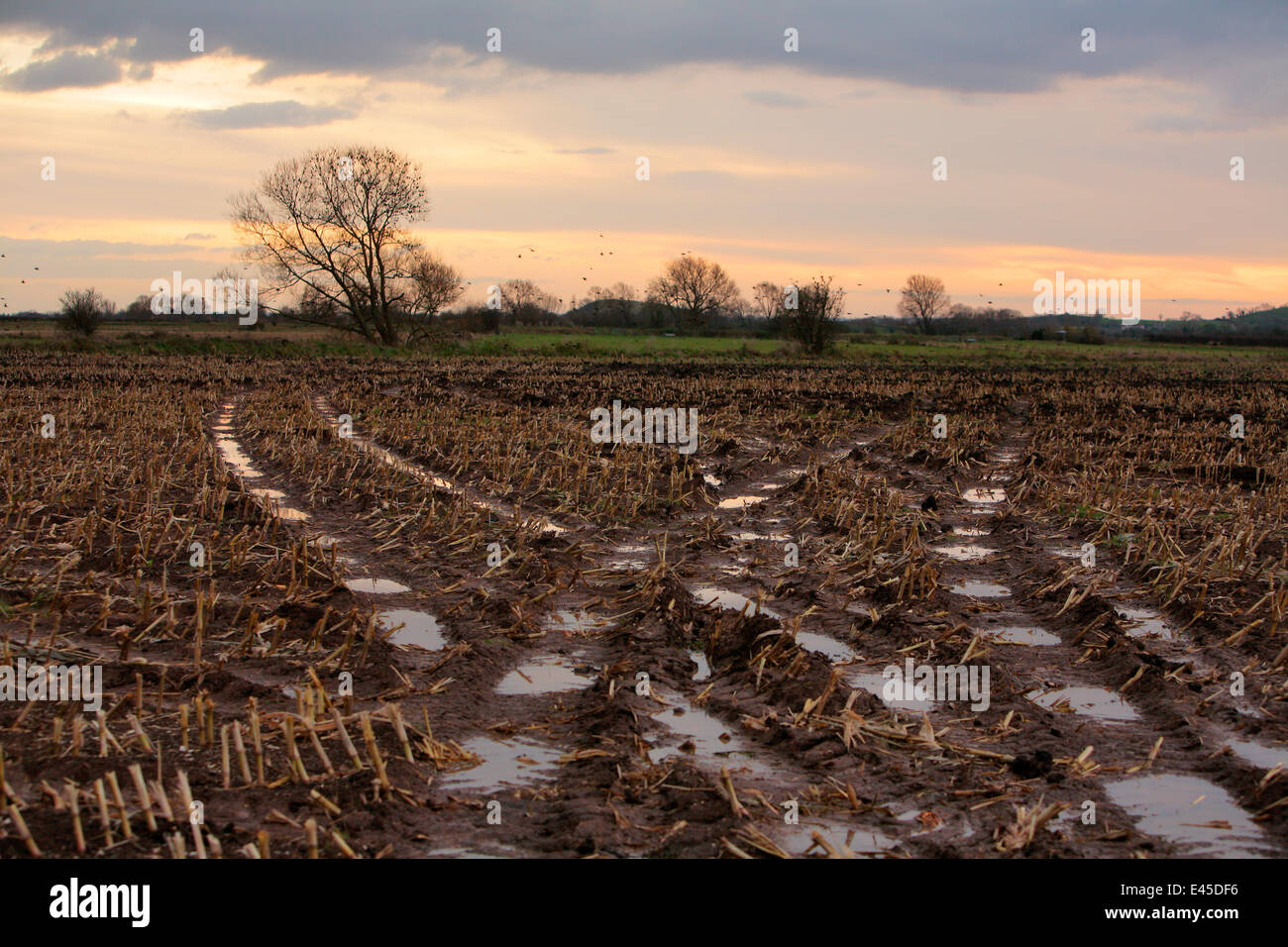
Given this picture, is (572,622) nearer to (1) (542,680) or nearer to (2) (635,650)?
(2) (635,650)

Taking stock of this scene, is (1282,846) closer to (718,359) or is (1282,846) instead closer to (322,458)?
(322,458)

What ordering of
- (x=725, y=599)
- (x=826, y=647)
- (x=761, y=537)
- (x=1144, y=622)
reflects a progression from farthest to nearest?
(x=761, y=537), (x=725, y=599), (x=1144, y=622), (x=826, y=647)

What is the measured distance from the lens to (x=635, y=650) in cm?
619

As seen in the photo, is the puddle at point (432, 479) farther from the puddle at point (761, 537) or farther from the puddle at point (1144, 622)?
the puddle at point (1144, 622)

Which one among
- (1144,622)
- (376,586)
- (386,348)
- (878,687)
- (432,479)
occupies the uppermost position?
(386,348)

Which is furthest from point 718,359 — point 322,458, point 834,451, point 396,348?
point 322,458

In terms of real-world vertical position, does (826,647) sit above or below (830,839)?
above

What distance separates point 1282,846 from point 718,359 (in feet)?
119

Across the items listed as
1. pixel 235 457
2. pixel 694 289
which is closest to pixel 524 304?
pixel 694 289

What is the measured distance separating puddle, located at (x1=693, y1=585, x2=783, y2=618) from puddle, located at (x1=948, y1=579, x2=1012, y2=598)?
A: 1.46 meters

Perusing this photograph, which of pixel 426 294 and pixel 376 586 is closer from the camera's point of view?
pixel 376 586

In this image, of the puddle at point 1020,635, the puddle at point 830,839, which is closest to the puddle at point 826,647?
the puddle at point 1020,635

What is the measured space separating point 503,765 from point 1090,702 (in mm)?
3144

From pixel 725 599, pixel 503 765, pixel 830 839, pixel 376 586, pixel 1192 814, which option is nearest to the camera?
pixel 830 839
